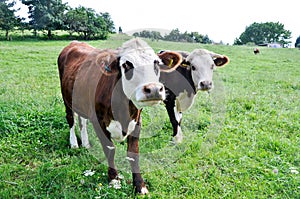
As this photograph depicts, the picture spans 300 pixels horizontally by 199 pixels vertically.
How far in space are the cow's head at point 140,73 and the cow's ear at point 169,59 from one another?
0.96ft

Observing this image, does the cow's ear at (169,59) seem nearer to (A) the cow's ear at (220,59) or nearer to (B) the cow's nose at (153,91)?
(B) the cow's nose at (153,91)

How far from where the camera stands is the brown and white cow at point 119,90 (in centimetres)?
227

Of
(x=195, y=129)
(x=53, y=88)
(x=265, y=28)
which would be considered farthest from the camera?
(x=265, y=28)

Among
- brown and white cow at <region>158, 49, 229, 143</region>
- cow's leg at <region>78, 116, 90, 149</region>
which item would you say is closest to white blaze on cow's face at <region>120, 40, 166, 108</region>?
brown and white cow at <region>158, 49, 229, 143</region>

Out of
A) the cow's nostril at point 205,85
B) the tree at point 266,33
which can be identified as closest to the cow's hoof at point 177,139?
the cow's nostril at point 205,85

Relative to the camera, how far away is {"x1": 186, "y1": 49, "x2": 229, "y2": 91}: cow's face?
3.75m

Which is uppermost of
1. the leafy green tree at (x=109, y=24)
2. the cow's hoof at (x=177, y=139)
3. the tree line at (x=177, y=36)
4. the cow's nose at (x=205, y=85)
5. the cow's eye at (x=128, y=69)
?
the leafy green tree at (x=109, y=24)

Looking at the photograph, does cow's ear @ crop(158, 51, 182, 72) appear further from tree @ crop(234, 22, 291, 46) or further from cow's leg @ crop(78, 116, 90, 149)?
tree @ crop(234, 22, 291, 46)

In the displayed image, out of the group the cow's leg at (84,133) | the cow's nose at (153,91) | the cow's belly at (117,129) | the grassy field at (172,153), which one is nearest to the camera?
the cow's nose at (153,91)

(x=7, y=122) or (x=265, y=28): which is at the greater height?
(x=265, y=28)

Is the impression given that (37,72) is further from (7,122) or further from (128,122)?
(128,122)

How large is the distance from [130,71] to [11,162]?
219cm

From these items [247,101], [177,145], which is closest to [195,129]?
[177,145]

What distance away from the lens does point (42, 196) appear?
2.79 m
